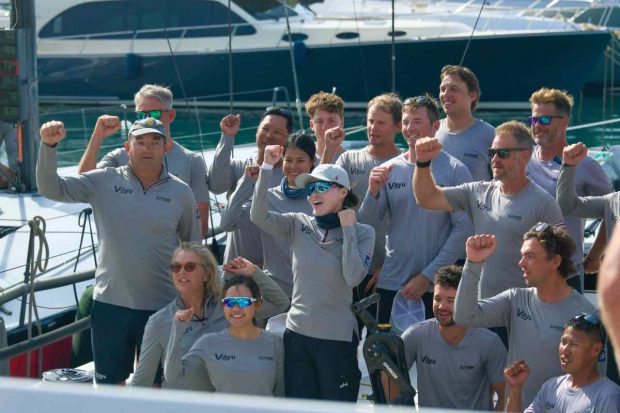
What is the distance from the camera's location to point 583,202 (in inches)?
205

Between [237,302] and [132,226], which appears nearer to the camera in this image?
[237,302]

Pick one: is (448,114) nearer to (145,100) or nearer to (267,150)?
(267,150)

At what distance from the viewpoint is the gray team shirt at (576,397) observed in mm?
4250

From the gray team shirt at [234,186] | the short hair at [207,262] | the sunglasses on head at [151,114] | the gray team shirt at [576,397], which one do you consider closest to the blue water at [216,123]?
the gray team shirt at [234,186]

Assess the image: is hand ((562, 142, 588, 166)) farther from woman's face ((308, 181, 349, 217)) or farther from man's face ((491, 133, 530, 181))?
woman's face ((308, 181, 349, 217))

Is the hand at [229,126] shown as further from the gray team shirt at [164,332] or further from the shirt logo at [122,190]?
the gray team shirt at [164,332]

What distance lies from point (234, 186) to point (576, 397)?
2.66 metres

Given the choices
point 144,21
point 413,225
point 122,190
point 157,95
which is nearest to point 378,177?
point 413,225

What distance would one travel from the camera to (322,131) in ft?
20.3

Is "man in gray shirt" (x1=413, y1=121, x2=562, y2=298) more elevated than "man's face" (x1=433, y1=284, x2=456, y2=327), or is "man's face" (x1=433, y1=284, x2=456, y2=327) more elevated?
"man in gray shirt" (x1=413, y1=121, x2=562, y2=298)

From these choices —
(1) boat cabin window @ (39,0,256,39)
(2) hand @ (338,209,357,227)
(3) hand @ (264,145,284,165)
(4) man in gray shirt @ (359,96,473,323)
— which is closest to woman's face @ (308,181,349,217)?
(2) hand @ (338,209,357,227)

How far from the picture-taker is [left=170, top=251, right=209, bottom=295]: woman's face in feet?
16.6

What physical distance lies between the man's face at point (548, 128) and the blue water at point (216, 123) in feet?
44.4

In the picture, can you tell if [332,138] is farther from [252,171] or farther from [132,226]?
[132,226]
